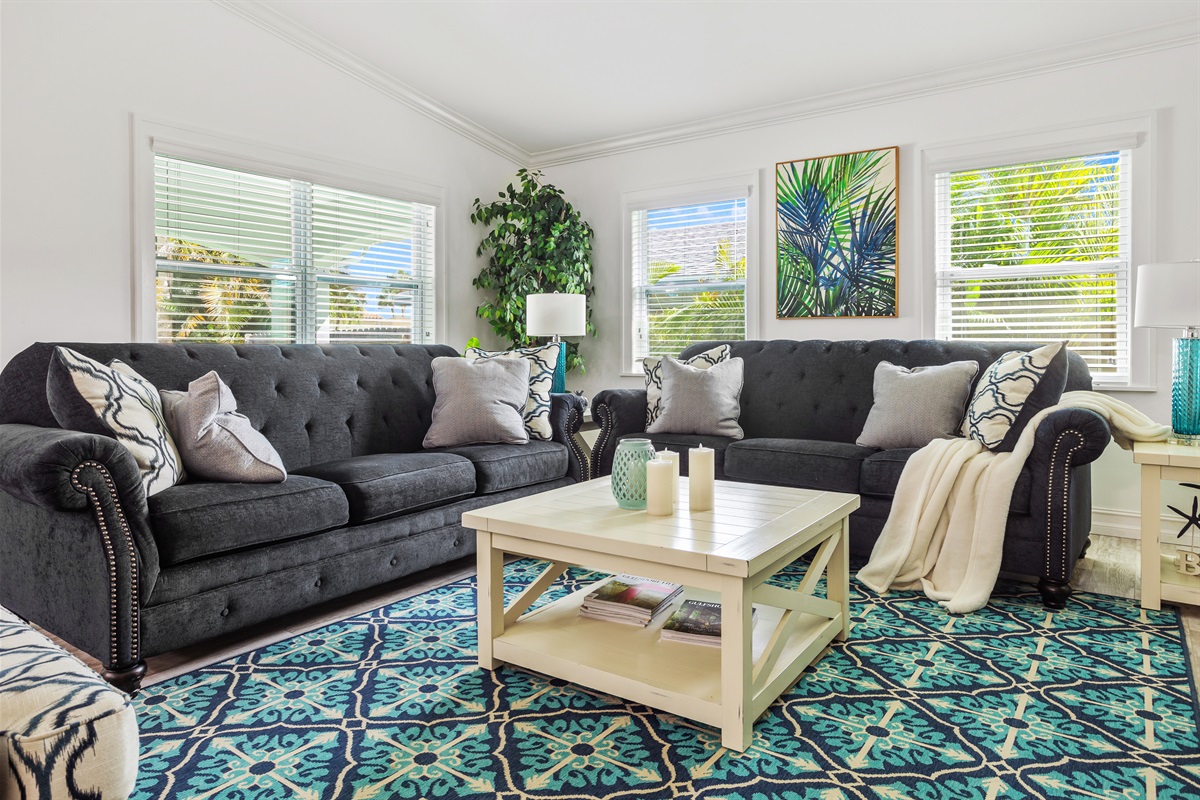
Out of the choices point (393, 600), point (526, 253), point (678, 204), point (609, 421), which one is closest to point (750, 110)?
point (678, 204)

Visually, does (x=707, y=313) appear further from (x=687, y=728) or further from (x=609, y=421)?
(x=687, y=728)

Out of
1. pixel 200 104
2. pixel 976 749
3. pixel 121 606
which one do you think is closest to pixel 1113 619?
pixel 976 749

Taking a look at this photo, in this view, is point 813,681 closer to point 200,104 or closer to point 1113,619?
point 1113,619

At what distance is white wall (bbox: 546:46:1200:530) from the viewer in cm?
361

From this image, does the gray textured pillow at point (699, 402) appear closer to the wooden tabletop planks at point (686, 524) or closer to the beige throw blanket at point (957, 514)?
the beige throw blanket at point (957, 514)

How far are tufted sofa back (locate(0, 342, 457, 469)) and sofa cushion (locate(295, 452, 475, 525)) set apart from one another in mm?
280

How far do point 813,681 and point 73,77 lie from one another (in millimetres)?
3595

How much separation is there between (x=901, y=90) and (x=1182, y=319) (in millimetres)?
2107

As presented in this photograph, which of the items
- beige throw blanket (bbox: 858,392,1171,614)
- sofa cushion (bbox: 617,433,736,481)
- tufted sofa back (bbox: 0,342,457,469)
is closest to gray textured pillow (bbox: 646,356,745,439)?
sofa cushion (bbox: 617,433,736,481)

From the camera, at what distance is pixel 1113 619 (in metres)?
2.51

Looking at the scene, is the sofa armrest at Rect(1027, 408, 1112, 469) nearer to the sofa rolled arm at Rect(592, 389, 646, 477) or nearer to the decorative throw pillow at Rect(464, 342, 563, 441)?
the sofa rolled arm at Rect(592, 389, 646, 477)

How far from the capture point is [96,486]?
75.4 inches

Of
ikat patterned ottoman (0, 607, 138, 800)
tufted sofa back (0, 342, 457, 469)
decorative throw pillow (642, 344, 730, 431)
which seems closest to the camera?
ikat patterned ottoman (0, 607, 138, 800)

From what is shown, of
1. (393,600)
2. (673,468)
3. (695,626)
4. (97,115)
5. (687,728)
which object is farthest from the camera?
(97,115)
